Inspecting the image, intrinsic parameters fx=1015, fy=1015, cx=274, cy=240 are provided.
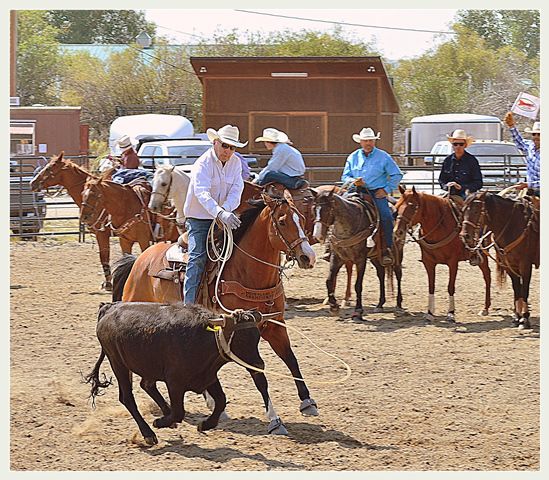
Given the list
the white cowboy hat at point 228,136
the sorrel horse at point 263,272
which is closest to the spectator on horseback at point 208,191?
the white cowboy hat at point 228,136

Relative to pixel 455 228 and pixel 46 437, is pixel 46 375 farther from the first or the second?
pixel 455 228

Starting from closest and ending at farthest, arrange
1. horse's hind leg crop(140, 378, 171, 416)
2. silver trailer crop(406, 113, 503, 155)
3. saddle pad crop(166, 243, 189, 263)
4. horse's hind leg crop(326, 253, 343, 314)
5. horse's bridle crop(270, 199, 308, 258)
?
horse's hind leg crop(140, 378, 171, 416) < horse's bridle crop(270, 199, 308, 258) < saddle pad crop(166, 243, 189, 263) < horse's hind leg crop(326, 253, 343, 314) < silver trailer crop(406, 113, 503, 155)

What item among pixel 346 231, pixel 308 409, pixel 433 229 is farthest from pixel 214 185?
pixel 433 229

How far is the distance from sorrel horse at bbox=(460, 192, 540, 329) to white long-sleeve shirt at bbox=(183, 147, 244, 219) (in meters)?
3.94

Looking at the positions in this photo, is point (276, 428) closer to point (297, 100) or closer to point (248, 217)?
point (248, 217)

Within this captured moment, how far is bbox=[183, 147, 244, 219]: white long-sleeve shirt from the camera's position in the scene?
22.2 feet

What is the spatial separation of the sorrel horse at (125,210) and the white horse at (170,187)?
1989 mm

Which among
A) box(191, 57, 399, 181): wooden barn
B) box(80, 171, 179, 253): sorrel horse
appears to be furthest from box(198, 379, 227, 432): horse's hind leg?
box(191, 57, 399, 181): wooden barn

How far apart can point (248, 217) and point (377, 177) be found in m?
4.45

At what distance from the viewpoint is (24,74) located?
44250 mm

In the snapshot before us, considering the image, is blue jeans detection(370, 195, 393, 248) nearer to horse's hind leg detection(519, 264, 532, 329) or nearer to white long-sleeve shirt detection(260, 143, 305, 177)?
white long-sleeve shirt detection(260, 143, 305, 177)

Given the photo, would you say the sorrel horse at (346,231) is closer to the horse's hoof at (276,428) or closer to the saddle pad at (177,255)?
the saddle pad at (177,255)

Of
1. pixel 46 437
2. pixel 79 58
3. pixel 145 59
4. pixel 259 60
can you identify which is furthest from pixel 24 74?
pixel 46 437

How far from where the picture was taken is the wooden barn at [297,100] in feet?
79.7
